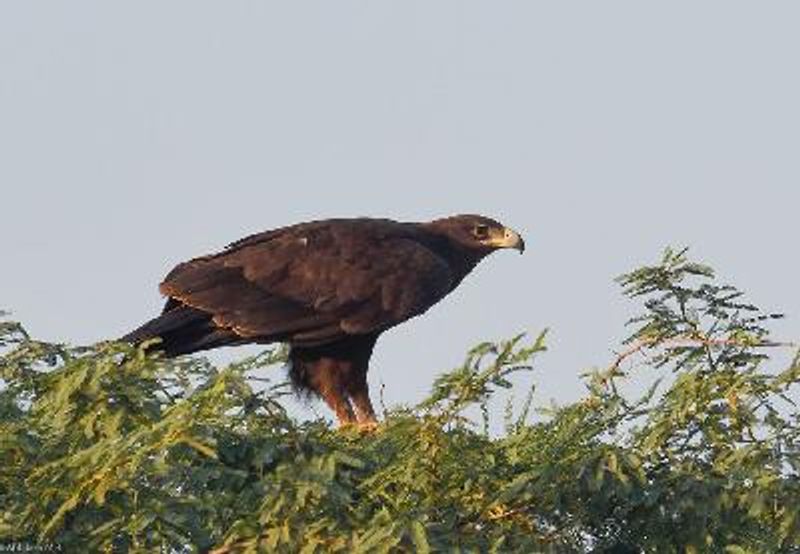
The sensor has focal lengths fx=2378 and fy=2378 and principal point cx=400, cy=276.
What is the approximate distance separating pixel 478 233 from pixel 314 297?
1.84m

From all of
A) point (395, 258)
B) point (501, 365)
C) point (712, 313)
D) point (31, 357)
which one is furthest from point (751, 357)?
point (395, 258)

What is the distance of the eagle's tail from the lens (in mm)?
14516

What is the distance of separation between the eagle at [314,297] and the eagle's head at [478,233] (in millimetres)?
784

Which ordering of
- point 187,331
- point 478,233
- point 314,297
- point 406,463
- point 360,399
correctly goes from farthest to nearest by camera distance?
point 478,233 < point 314,297 < point 360,399 < point 187,331 < point 406,463

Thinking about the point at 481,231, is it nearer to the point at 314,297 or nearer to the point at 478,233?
the point at 478,233

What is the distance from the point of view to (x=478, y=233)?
651 inches

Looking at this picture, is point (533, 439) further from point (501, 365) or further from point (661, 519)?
point (501, 365)

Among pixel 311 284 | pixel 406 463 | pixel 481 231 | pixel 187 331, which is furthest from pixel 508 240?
pixel 406 463

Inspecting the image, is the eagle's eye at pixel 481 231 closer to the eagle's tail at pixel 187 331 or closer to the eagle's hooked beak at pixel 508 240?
the eagle's hooked beak at pixel 508 240

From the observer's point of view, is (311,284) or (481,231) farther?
(481,231)

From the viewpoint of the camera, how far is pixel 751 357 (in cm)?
1066

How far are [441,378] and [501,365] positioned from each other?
0.86ft

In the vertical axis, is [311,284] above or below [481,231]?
below

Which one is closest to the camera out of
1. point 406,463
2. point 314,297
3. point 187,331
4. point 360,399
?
point 406,463
